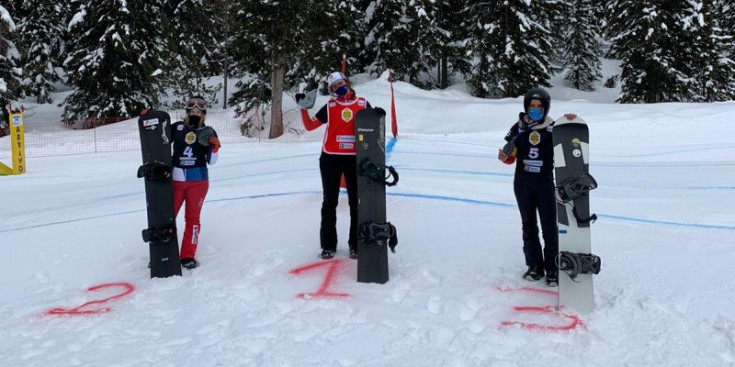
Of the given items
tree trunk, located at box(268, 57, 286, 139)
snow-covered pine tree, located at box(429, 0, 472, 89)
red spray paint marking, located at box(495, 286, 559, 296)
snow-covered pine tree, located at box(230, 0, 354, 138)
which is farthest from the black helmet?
snow-covered pine tree, located at box(429, 0, 472, 89)

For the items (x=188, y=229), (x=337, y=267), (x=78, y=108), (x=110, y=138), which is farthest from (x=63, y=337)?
(x=78, y=108)

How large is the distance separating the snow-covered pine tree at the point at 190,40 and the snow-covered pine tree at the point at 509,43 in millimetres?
11846

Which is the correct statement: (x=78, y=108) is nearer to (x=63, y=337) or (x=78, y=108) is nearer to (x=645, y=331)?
(x=63, y=337)

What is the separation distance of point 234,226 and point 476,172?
462 centimetres

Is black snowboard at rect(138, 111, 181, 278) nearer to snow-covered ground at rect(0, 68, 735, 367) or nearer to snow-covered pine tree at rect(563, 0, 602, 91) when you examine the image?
snow-covered ground at rect(0, 68, 735, 367)

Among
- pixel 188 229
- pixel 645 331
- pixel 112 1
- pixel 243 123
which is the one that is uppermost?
pixel 112 1

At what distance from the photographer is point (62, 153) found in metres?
16.2

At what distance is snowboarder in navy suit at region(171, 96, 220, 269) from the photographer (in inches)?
189

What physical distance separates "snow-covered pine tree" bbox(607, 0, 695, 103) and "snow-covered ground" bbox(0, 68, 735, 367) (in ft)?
47.6

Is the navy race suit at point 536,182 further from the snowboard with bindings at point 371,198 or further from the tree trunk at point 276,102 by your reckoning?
the tree trunk at point 276,102

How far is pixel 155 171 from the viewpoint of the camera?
180 inches

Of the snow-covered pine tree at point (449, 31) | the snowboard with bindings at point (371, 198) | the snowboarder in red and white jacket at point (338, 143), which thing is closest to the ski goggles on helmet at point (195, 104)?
the snowboarder in red and white jacket at point (338, 143)

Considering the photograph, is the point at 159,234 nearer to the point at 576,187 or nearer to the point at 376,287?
the point at 376,287

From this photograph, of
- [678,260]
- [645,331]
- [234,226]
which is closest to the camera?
[645,331]
